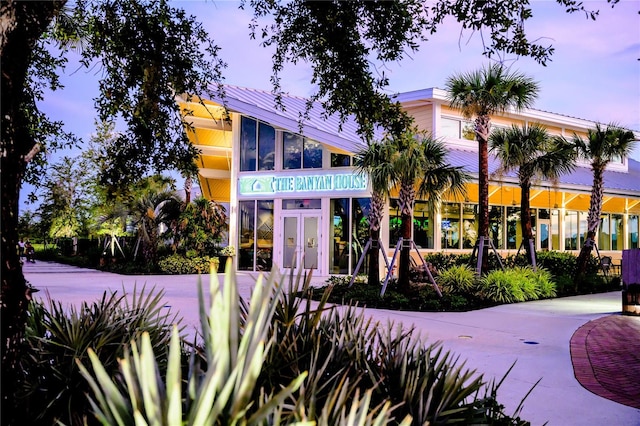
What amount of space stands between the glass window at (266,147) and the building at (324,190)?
41 mm

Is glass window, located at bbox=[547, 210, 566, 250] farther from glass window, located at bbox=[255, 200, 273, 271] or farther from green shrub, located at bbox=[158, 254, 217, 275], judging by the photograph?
green shrub, located at bbox=[158, 254, 217, 275]

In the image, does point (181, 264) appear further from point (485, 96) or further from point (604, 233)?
point (604, 233)

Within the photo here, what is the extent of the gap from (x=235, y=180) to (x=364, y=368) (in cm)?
2202

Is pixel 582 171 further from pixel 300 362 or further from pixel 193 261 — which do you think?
pixel 300 362

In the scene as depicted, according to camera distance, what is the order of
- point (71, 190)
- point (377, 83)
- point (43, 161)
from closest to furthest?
point (377, 83), point (43, 161), point (71, 190)

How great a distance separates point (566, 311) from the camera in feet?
43.8

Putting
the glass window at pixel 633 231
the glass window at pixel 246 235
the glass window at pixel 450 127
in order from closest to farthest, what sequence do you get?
the glass window at pixel 246 235 < the glass window at pixel 450 127 < the glass window at pixel 633 231

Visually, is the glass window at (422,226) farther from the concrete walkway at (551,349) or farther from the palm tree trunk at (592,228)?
the concrete walkway at (551,349)

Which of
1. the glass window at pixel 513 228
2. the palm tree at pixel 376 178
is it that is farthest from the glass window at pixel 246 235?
the glass window at pixel 513 228

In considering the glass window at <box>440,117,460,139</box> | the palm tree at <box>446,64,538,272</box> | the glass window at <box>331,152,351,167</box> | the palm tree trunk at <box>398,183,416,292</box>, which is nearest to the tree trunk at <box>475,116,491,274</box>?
the palm tree at <box>446,64,538,272</box>

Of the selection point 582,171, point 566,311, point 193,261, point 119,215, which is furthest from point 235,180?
point 582,171

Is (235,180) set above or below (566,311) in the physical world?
above

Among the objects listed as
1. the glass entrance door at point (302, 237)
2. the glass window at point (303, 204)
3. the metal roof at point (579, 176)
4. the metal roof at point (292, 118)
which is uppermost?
the metal roof at point (292, 118)

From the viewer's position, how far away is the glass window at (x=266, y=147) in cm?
2433
